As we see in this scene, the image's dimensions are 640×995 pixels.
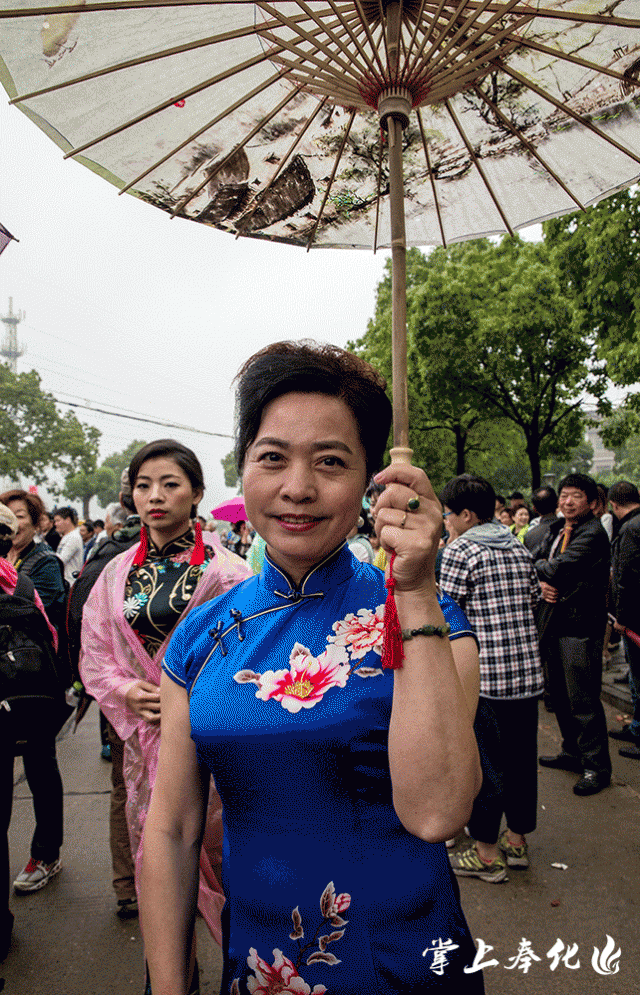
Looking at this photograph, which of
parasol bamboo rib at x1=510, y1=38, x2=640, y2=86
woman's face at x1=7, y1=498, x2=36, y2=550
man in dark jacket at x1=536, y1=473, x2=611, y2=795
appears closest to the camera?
parasol bamboo rib at x1=510, y1=38, x2=640, y2=86

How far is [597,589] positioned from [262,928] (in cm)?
394

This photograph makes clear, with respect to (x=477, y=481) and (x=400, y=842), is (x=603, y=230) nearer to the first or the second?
(x=477, y=481)

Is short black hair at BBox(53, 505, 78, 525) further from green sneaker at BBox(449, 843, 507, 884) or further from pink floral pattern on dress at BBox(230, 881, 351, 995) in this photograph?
pink floral pattern on dress at BBox(230, 881, 351, 995)

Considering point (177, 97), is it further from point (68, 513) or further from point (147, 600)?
point (68, 513)

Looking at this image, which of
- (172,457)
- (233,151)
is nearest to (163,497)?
(172,457)

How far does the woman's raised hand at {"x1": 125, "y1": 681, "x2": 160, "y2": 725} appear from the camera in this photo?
248 cm

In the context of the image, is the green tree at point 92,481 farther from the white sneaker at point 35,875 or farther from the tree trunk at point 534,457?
the white sneaker at point 35,875

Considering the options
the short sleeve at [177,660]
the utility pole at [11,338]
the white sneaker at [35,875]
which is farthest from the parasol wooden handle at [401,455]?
the utility pole at [11,338]

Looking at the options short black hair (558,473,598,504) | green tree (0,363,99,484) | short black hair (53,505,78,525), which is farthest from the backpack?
green tree (0,363,99,484)

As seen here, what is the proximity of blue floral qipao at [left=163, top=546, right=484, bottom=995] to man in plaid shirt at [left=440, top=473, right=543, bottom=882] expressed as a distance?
2.28 m

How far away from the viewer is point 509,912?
3129mm

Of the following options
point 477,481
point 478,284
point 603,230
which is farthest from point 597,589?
point 478,284

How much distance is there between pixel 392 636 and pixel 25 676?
2408mm

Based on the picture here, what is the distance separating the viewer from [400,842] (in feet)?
4.00
